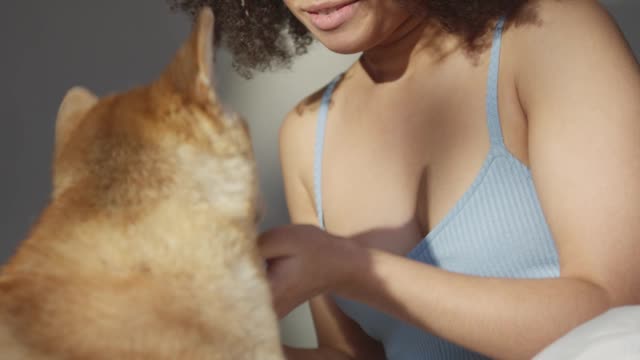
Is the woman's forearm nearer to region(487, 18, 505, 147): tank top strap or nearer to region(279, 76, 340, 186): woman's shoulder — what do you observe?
region(487, 18, 505, 147): tank top strap

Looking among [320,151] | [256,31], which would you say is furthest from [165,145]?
[256,31]

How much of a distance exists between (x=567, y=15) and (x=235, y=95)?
2.69 ft

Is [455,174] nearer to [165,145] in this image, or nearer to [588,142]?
[588,142]

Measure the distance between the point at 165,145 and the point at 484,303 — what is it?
0.35m

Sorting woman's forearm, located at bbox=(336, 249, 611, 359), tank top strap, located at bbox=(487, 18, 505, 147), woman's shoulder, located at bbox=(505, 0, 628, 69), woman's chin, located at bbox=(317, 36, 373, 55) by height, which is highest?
woman's chin, located at bbox=(317, 36, 373, 55)

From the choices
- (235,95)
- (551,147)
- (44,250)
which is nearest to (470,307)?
(551,147)

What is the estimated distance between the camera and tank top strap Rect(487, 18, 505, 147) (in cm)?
109

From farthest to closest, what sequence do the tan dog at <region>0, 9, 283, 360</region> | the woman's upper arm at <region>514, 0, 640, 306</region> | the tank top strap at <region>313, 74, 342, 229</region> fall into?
the tank top strap at <region>313, 74, 342, 229</region> → the woman's upper arm at <region>514, 0, 640, 306</region> → the tan dog at <region>0, 9, 283, 360</region>

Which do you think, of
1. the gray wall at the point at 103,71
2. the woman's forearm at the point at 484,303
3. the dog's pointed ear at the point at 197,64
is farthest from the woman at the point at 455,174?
the gray wall at the point at 103,71

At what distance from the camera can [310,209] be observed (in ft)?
4.42

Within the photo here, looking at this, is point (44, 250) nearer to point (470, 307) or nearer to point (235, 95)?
point (470, 307)

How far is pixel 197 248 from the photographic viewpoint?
728 millimetres

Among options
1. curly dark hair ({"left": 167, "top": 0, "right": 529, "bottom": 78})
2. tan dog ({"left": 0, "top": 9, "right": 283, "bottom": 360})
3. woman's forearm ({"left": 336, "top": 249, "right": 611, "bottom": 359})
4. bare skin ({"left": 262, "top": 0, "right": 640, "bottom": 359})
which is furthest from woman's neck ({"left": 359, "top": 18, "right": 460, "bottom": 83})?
tan dog ({"left": 0, "top": 9, "right": 283, "bottom": 360})

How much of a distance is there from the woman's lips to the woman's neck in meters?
0.13
